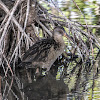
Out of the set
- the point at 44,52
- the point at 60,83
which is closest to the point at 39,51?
the point at 44,52

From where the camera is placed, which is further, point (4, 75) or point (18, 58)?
point (18, 58)

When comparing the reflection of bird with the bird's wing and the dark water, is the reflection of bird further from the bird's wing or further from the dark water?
the dark water

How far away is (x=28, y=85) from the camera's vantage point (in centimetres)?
679

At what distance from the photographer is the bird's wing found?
7.38 metres

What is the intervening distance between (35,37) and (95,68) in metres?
1.39

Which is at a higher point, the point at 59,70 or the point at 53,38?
the point at 53,38

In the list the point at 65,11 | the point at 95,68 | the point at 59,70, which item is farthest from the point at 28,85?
the point at 65,11

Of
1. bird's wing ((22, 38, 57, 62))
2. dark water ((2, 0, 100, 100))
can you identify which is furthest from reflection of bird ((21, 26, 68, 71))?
dark water ((2, 0, 100, 100))

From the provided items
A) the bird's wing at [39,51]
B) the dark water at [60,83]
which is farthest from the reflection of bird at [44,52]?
the dark water at [60,83]

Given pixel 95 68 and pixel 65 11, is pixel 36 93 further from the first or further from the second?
pixel 65 11

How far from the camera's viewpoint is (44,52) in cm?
748

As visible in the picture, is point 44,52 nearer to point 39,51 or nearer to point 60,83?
point 39,51

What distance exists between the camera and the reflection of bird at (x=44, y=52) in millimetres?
7391

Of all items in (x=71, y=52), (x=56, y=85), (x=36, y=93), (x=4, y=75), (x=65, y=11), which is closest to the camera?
(x=36, y=93)
